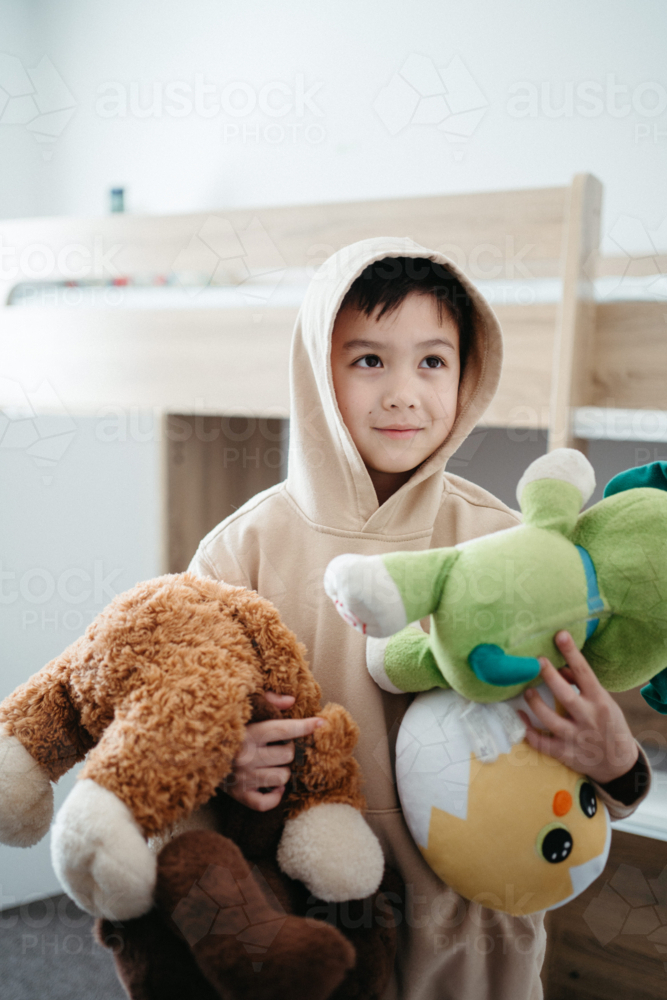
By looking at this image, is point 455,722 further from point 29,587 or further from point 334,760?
point 29,587

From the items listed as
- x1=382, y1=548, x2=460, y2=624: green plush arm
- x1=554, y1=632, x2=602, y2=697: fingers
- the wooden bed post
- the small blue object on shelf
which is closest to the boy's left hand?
x1=554, y1=632, x2=602, y2=697: fingers

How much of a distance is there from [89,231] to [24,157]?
1037 mm

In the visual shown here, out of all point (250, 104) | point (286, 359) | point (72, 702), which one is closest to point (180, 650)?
point (72, 702)

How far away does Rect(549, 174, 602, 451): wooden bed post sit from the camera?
43.6 inches

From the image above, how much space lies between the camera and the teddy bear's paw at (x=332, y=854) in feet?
1.95

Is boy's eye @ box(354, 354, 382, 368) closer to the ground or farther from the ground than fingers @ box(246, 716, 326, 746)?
farther from the ground

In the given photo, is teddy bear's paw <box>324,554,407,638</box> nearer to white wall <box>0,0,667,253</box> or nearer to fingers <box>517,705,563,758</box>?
fingers <box>517,705,563,758</box>

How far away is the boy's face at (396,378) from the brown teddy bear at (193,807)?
23cm

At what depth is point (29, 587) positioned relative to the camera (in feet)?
5.44

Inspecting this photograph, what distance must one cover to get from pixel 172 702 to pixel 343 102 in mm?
1991

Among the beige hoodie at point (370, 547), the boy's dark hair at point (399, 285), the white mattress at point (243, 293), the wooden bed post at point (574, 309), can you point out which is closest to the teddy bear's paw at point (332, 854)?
the beige hoodie at point (370, 547)

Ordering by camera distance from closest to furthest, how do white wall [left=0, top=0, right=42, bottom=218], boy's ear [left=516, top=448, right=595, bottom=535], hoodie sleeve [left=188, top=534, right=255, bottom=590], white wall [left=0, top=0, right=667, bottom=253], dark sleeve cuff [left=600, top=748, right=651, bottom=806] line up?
boy's ear [left=516, top=448, right=595, bottom=535], dark sleeve cuff [left=600, top=748, right=651, bottom=806], hoodie sleeve [left=188, top=534, right=255, bottom=590], white wall [left=0, top=0, right=667, bottom=253], white wall [left=0, top=0, right=42, bottom=218]

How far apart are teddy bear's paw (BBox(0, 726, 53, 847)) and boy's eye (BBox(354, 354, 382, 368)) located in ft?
1.60

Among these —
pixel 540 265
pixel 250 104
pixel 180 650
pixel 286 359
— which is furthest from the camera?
pixel 250 104
